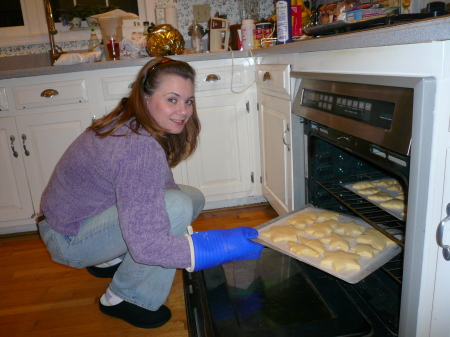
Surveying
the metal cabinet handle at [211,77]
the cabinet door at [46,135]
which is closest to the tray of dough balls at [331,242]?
the metal cabinet handle at [211,77]

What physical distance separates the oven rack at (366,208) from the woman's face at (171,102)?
56 centimetres

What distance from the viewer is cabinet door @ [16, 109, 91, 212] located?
205 centimetres

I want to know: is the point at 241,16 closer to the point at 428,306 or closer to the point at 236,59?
the point at 236,59

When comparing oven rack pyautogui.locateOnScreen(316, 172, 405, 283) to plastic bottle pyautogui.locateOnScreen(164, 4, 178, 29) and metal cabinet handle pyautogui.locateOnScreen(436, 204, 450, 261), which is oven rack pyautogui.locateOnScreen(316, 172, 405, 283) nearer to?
metal cabinet handle pyautogui.locateOnScreen(436, 204, 450, 261)

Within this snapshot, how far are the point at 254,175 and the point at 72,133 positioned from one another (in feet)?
3.49

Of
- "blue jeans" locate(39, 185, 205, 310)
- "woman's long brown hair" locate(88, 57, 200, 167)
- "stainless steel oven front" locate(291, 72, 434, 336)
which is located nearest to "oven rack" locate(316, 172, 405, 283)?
"stainless steel oven front" locate(291, 72, 434, 336)

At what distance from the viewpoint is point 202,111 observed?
6.93 feet

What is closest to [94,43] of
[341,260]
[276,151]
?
[276,151]

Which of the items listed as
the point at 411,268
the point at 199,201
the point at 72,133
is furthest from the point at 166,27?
the point at 411,268

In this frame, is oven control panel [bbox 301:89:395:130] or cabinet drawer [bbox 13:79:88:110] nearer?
oven control panel [bbox 301:89:395:130]

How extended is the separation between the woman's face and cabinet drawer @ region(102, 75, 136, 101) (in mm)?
1008

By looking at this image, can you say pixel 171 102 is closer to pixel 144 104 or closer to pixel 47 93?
pixel 144 104

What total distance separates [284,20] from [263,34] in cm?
39

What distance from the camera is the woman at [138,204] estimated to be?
0.96 metres
